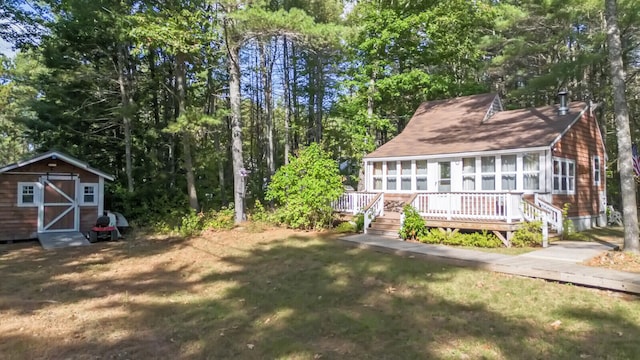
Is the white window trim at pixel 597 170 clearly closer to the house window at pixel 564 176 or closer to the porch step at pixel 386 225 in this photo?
the house window at pixel 564 176

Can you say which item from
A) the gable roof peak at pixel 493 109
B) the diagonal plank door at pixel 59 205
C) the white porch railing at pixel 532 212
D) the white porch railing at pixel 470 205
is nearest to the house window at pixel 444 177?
the white porch railing at pixel 470 205

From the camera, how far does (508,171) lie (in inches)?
535

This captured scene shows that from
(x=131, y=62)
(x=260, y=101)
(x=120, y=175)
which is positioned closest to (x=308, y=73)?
(x=260, y=101)

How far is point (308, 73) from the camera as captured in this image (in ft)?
88.1

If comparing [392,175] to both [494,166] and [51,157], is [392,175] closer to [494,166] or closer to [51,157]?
[494,166]

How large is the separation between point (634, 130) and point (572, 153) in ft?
55.0

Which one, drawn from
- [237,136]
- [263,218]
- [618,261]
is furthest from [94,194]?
[618,261]

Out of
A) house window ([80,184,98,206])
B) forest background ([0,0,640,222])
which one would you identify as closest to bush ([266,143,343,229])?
forest background ([0,0,640,222])

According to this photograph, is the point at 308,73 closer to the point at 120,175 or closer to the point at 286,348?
the point at 120,175

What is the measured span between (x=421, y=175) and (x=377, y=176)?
2.15 meters

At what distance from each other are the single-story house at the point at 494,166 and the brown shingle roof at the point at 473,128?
0.04m

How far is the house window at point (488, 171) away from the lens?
1391 centimetres

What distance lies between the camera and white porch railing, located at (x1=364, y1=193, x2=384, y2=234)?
13672 mm

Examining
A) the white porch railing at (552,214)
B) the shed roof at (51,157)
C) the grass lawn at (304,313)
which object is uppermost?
the shed roof at (51,157)
